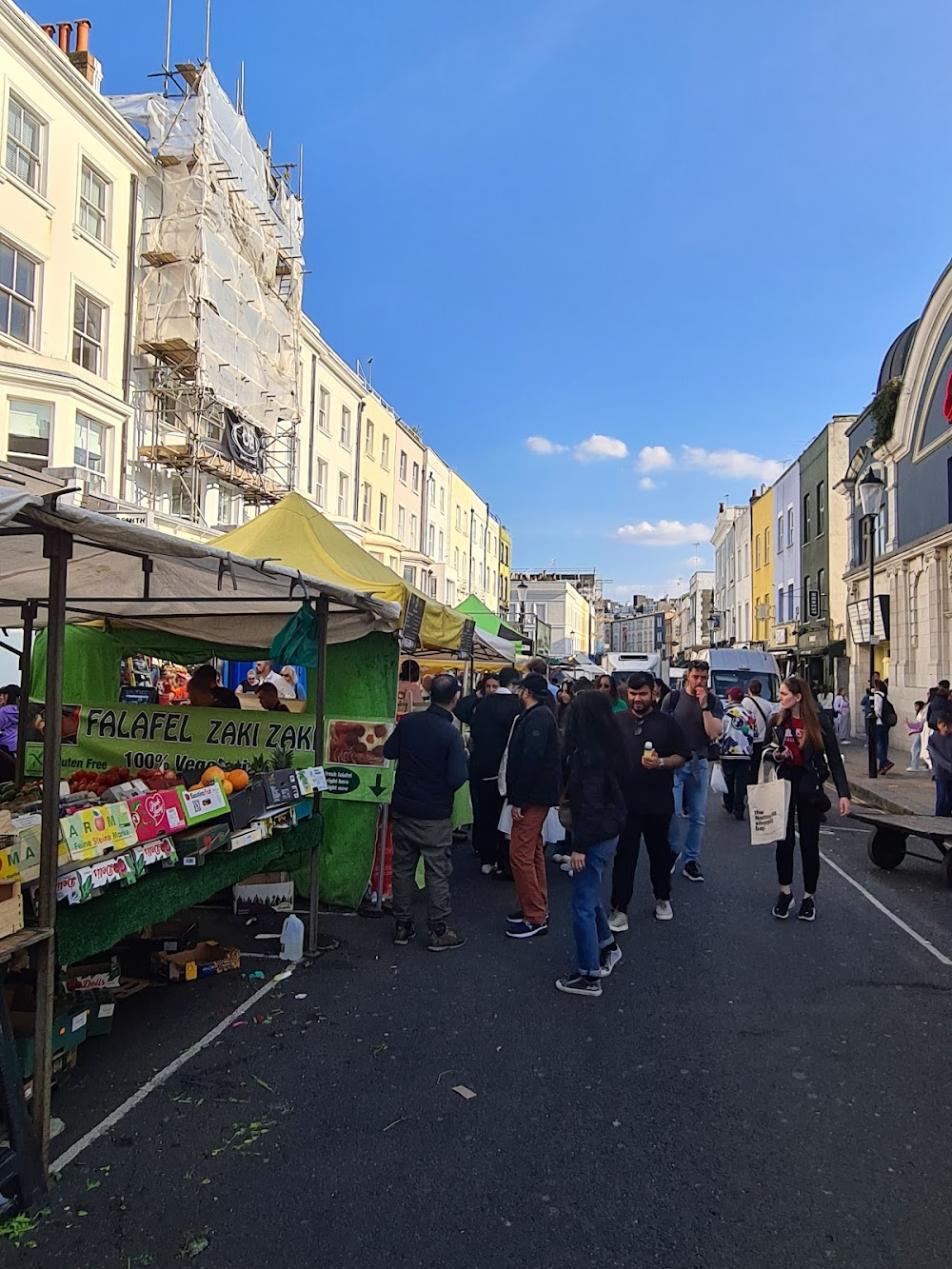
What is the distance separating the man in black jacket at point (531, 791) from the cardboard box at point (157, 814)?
96.0 inches

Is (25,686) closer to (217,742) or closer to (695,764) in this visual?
(217,742)

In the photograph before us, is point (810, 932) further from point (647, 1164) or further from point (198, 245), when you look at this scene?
point (198, 245)

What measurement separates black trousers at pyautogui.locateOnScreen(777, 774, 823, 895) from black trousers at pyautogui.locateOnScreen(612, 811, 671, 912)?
38.5 inches

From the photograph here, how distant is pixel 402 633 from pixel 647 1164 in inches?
174

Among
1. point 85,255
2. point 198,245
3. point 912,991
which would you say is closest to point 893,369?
point 198,245

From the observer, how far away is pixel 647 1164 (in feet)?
10.8

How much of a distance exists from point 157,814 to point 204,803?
395 millimetres

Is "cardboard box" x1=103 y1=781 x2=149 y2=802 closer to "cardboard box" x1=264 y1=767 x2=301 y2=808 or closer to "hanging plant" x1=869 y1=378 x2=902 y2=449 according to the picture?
"cardboard box" x1=264 y1=767 x2=301 y2=808

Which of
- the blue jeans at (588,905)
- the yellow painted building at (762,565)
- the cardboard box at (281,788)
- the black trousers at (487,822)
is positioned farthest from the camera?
the yellow painted building at (762,565)

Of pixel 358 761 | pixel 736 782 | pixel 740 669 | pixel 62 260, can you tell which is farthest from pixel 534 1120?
pixel 740 669

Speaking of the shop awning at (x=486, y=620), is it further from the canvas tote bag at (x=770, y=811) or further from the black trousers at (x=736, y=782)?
the canvas tote bag at (x=770, y=811)

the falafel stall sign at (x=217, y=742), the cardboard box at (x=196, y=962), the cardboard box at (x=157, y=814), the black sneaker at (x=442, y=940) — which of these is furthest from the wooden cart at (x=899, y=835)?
the cardboard box at (x=157, y=814)

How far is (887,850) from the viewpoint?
8211mm

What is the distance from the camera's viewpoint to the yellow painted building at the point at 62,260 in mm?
14984
